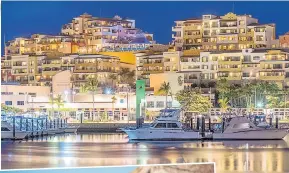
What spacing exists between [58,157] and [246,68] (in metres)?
9.56

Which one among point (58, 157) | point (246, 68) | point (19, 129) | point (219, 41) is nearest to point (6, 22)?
point (19, 129)

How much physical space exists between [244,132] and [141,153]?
2529 mm

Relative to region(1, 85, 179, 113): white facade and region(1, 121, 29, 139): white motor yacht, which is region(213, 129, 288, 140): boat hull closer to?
region(1, 121, 29, 139): white motor yacht

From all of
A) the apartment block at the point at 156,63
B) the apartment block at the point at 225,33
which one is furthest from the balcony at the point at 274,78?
the apartment block at the point at 225,33

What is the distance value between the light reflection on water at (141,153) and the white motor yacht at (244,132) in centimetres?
18

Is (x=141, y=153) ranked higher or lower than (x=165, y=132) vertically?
lower

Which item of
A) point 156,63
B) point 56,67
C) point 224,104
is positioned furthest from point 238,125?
point 56,67

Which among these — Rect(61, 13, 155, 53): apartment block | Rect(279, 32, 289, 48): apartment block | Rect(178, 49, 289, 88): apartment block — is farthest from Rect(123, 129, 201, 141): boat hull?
Rect(61, 13, 155, 53): apartment block

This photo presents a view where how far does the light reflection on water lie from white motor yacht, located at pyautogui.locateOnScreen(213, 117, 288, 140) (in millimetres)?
181

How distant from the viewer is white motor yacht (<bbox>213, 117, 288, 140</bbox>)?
1043 cm

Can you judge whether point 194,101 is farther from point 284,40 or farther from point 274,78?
point 284,40

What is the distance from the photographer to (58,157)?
7.93m

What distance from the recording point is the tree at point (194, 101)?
14.5m

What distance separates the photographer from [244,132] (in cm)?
1050
